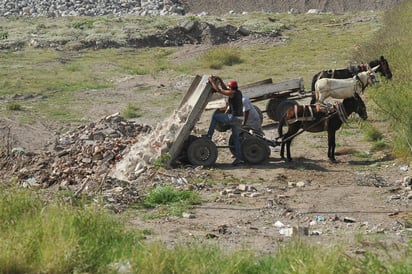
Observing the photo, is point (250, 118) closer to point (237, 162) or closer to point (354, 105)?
point (237, 162)

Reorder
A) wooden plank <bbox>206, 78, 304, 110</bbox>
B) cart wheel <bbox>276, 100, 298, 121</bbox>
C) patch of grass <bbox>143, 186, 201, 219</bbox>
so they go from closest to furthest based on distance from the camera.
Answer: patch of grass <bbox>143, 186, 201, 219</bbox>
wooden plank <bbox>206, 78, 304, 110</bbox>
cart wheel <bbox>276, 100, 298, 121</bbox>

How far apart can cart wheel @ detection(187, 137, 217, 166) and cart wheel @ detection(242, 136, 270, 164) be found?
683mm

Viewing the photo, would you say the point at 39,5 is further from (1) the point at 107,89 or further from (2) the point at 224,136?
(2) the point at 224,136

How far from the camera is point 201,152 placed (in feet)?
52.7

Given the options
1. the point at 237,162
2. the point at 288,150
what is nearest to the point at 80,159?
the point at 237,162

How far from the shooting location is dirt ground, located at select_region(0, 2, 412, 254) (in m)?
10.8

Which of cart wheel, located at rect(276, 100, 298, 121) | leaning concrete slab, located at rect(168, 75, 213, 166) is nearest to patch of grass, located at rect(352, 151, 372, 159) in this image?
cart wheel, located at rect(276, 100, 298, 121)

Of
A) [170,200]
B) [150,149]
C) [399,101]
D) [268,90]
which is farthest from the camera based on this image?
[268,90]

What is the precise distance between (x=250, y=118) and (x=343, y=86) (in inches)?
80.6

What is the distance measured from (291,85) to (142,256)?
1166 centimetres

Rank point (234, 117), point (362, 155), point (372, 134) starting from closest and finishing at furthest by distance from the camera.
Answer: point (234, 117) < point (362, 155) < point (372, 134)

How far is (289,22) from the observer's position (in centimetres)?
4919

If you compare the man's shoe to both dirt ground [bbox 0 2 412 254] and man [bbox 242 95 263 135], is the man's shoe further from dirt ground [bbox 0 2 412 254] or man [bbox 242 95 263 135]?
man [bbox 242 95 263 135]

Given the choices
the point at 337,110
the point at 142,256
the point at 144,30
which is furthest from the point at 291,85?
the point at 144,30
